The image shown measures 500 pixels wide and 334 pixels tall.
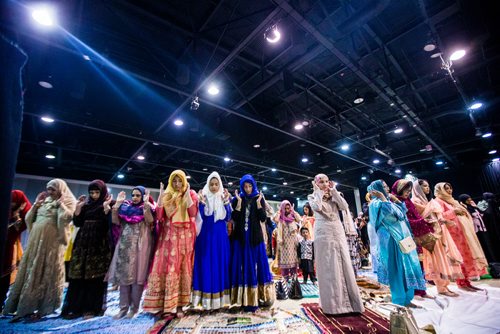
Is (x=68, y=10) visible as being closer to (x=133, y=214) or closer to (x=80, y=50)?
(x=80, y=50)

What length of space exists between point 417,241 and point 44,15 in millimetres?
6686

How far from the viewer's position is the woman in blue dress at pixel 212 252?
8.70ft

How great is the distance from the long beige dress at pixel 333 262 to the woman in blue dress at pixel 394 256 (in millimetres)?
561

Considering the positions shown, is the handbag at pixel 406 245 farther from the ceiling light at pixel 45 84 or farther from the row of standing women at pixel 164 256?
the ceiling light at pixel 45 84

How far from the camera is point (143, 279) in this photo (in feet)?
9.07

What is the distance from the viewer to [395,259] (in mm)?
2871

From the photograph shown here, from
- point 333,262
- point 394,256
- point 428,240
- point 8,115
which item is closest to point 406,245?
point 394,256

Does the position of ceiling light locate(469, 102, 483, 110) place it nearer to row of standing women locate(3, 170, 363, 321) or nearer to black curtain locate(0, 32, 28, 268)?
row of standing women locate(3, 170, 363, 321)

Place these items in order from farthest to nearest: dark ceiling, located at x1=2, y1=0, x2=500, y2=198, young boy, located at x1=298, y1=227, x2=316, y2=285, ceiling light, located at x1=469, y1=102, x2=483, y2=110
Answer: ceiling light, located at x1=469, y1=102, x2=483, y2=110 → young boy, located at x1=298, y1=227, x2=316, y2=285 → dark ceiling, located at x1=2, y1=0, x2=500, y2=198

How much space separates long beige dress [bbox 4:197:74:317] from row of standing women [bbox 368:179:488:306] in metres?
4.35

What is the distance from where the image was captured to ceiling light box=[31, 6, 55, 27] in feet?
10.2

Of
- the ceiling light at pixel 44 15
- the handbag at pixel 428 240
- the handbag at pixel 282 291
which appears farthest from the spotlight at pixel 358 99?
the ceiling light at pixel 44 15

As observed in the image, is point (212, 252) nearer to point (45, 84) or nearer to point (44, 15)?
point (44, 15)

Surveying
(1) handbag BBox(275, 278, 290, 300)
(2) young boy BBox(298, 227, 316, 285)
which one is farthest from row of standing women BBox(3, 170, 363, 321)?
(2) young boy BBox(298, 227, 316, 285)
